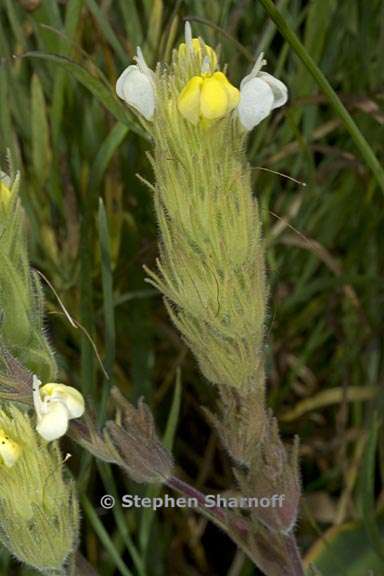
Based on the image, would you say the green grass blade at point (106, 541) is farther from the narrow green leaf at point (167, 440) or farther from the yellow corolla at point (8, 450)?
the yellow corolla at point (8, 450)

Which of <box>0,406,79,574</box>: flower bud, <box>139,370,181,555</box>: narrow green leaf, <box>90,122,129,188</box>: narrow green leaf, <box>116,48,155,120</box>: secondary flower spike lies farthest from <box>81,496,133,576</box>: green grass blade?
<box>116,48,155,120</box>: secondary flower spike

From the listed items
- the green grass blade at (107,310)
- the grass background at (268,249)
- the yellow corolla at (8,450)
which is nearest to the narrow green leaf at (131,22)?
the grass background at (268,249)

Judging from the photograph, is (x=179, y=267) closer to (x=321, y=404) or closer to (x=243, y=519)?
(x=243, y=519)

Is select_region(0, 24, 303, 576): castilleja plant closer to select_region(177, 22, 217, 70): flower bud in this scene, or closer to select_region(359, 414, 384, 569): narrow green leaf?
select_region(177, 22, 217, 70): flower bud

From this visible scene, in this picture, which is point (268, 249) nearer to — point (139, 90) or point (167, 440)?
point (167, 440)

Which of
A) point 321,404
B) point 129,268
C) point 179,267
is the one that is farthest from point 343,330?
point 179,267

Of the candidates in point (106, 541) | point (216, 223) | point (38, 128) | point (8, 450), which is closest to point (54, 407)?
point (8, 450)
